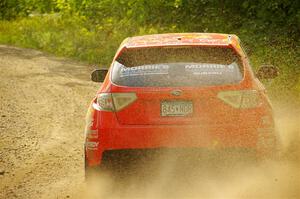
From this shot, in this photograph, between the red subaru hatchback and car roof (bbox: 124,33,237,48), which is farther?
car roof (bbox: 124,33,237,48)

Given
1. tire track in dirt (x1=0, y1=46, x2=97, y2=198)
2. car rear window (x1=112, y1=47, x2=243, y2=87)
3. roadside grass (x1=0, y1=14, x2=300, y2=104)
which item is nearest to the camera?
car rear window (x1=112, y1=47, x2=243, y2=87)

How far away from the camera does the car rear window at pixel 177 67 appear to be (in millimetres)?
6441

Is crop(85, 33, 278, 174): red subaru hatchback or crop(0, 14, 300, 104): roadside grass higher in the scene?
crop(85, 33, 278, 174): red subaru hatchback

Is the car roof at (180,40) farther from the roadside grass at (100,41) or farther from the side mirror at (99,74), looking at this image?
the roadside grass at (100,41)

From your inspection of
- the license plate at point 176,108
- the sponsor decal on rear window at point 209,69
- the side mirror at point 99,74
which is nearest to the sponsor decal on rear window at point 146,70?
the sponsor decal on rear window at point 209,69

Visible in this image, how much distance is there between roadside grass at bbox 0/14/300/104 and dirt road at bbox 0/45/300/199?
99.0 inches

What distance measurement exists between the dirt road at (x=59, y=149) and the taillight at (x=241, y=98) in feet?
2.03

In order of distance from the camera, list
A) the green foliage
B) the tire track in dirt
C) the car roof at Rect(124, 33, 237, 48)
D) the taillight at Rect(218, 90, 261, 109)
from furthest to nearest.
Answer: the green foliage, the tire track in dirt, the car roof at Rect(124, 33, 237, 48), the taillight at Rect(218, 90, 261, 109)

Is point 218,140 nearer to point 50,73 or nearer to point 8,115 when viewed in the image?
point 8,115

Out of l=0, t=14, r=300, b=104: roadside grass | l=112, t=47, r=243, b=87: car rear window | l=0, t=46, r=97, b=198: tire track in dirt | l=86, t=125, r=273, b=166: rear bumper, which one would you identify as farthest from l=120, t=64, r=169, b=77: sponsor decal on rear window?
l=0, t=14, r=300, b=104: roadside grass

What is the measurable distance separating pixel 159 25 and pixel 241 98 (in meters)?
16.7

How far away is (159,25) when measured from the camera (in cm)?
2292

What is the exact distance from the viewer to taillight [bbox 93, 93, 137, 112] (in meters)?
6.46

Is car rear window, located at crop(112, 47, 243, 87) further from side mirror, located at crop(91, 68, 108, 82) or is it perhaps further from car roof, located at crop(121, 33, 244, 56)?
side mirror, located at crop(91, 68, 108, 82)
